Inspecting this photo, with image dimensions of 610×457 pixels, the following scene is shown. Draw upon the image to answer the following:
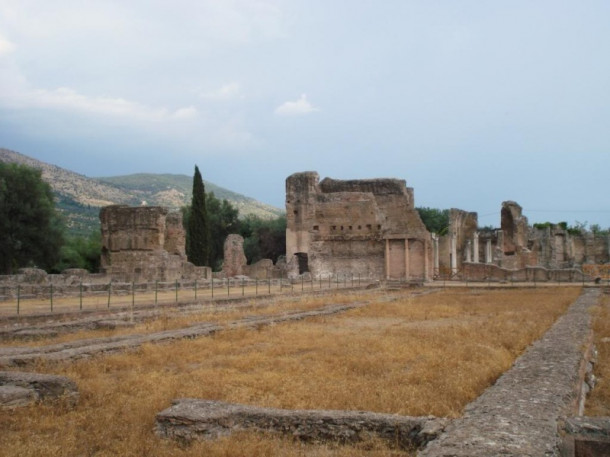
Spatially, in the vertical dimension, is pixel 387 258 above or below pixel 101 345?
above

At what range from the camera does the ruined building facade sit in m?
42.9

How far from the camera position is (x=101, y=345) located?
10.9 m

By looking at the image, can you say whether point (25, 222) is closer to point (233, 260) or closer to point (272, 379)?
point (233, 260)

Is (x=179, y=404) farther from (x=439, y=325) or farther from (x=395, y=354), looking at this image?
(x=439, y=325)

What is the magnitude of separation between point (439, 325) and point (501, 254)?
3685cm

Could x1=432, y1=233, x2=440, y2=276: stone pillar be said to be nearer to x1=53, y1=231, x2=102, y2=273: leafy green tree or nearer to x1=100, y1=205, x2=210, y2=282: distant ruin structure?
x1=100, y1=205, x2=210, y2=282: distant ruin structure

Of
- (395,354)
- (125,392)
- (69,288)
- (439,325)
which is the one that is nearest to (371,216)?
(69,288)

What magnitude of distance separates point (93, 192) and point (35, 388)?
10103 cm

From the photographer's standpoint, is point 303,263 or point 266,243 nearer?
point 303,263

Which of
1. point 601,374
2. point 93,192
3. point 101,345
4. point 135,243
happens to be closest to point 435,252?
point 135,243

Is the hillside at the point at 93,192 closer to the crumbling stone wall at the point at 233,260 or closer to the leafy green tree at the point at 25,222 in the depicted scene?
the crumbling stone wall at the point at 233,260

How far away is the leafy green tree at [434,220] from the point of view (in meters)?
82.0

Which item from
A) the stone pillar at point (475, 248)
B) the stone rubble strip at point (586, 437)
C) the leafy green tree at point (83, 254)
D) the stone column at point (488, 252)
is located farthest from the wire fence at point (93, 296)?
the stone column at point (488, 252)

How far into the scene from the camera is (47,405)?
691cm
